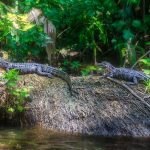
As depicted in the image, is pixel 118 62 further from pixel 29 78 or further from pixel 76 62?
pixel 29 78

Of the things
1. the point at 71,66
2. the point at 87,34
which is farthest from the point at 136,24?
the point at 71,66

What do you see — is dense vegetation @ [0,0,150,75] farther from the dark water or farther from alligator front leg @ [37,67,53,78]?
the dark water

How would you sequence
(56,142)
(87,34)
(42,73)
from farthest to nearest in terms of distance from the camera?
1. (87,34)
2. (42,73)
3. (56,142)

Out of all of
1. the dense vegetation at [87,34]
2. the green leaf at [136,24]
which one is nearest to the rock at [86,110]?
the dense vegetation at [87,34]

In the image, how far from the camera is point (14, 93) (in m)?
8.23

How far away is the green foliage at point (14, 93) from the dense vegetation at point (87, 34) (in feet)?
9.78

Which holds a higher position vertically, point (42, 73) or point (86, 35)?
point (86, 35)

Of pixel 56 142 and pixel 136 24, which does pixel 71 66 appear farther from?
pixel 56 142

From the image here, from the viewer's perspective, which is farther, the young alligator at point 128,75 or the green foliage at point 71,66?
the green foliage at point 71,66

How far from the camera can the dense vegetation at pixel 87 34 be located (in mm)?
11961

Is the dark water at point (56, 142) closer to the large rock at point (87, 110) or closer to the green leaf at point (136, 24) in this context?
the large rock at point (87, 110)

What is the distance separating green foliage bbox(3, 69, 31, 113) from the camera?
8.15 metres

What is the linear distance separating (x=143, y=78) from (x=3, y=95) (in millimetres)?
3220

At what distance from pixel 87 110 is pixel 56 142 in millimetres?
1298
